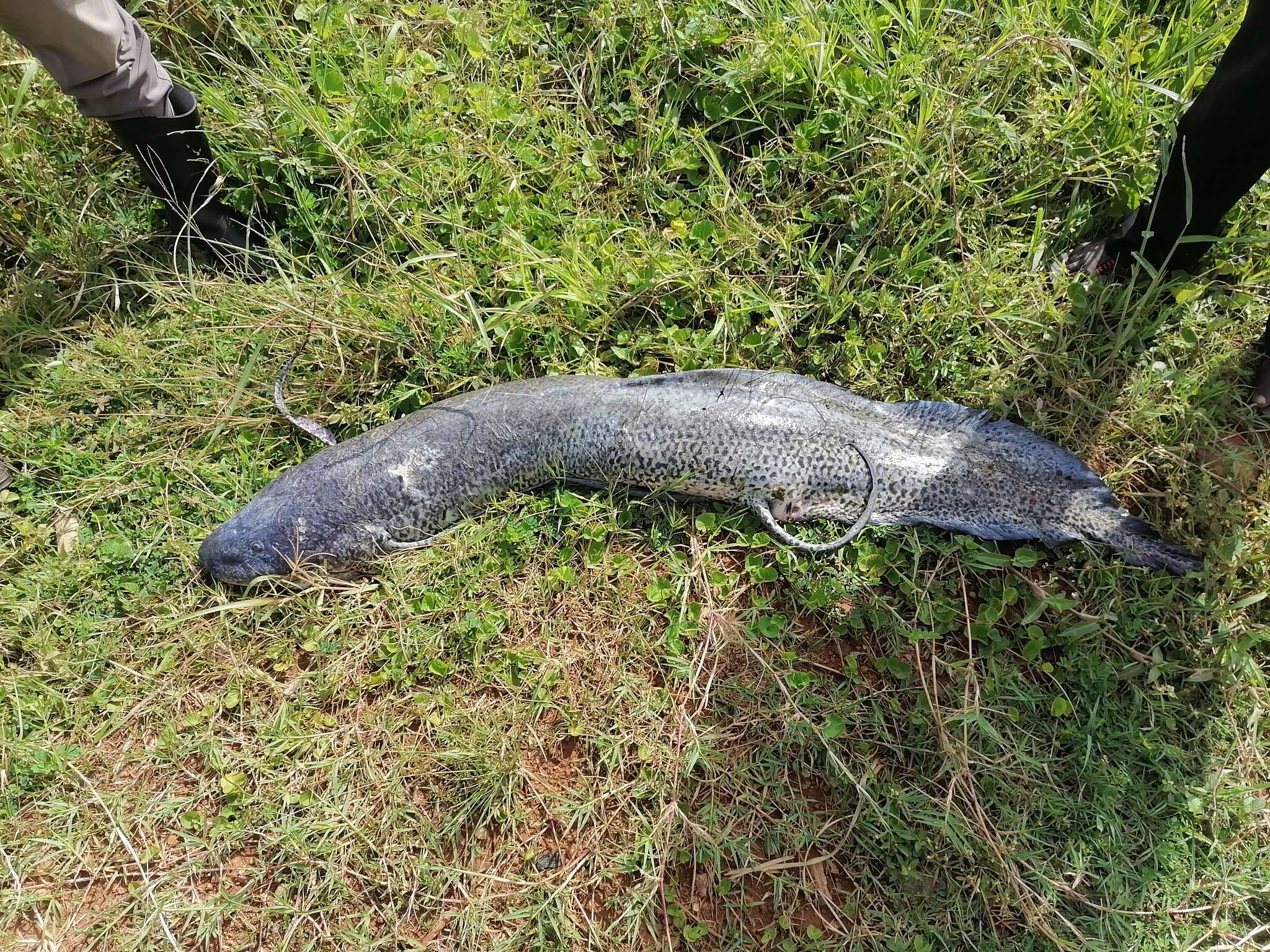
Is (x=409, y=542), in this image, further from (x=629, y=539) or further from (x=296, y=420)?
(x=629, y=539)

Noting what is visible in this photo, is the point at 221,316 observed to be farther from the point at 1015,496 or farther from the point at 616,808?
the point at 1015,496

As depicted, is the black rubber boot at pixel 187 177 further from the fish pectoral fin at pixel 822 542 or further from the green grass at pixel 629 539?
the fish pectoral fin at pixel 822 542

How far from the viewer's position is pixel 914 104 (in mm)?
4020

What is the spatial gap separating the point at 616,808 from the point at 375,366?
2.60 m

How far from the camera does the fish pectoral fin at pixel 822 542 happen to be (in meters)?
3.41

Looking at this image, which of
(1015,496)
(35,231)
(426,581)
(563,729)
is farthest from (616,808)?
(35,231)

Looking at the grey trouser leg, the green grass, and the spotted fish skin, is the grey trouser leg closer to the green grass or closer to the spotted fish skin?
the green grass

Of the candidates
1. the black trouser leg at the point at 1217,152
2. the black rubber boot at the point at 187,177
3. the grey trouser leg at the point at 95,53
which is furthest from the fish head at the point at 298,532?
the black trouser leg at the point at 1217,152

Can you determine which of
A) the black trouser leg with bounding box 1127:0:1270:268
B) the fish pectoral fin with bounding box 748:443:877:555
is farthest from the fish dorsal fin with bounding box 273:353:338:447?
the black trouser leg with bounding box 1127:0:1270:268

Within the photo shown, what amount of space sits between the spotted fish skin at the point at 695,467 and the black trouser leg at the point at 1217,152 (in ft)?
3.83

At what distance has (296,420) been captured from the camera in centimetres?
388

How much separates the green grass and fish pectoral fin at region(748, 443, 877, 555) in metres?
0.09

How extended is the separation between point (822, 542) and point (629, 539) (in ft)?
3.16

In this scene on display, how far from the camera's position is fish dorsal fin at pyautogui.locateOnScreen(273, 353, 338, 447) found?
12.7ft
